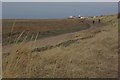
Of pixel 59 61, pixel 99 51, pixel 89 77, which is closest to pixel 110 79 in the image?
pixel 89 77

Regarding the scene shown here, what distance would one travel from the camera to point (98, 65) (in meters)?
9.59

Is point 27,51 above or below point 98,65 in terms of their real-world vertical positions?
above

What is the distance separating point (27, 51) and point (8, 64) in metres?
0.48

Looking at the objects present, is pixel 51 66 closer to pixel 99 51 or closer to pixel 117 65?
pixel 117 65

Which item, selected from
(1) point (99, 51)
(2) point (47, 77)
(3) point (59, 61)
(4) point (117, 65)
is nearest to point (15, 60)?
(2) point (47, 77)

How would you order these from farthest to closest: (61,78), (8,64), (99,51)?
(99,51) < (61,78) < (8,64)

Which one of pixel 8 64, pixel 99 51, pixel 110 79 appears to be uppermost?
pixel 8 64

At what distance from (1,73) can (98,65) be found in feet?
12.2

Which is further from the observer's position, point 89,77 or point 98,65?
point 98,65

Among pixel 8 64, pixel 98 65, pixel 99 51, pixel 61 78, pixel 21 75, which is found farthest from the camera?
pixel 99 51

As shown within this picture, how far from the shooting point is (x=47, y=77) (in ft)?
26.1

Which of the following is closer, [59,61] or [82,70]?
[82,70]

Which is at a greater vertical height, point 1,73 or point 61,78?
point 1,73

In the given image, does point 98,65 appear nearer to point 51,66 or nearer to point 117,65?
point 117,65
